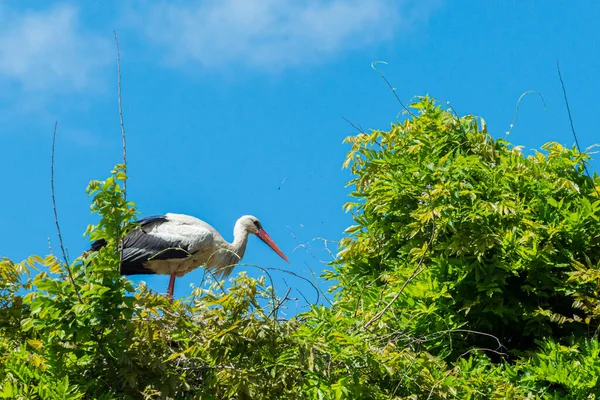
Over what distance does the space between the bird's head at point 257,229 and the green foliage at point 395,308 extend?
6386 millimetres

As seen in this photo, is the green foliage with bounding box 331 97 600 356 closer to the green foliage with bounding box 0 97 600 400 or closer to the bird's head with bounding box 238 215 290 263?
the green foliage with bounding box 0 97 600 400

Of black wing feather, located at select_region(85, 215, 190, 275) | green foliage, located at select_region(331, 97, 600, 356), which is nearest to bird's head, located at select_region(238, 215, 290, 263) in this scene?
black wing feather, located at select_region(85, 215, 190, 275)

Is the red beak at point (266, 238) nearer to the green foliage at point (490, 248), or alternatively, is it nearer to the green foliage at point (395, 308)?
the green foliage at point (395, 308)

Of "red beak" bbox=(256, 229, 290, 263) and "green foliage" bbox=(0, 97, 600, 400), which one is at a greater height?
A: "red beak" bbox=(256, 229, 290, 263)

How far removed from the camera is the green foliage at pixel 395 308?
14.5 feet

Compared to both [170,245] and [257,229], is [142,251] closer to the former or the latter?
[170,245]

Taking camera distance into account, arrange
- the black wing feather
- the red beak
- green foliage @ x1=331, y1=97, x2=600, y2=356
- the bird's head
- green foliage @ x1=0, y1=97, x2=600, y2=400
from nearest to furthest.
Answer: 1. green foliage @ x1=0, y1=97, x2=600, y2=400
2. green foliage @ x1=331, y1=97, x2=600, y2=356
3. the black wing feather
4. the bird's head
5. the red beak

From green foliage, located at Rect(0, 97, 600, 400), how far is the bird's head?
639 cm

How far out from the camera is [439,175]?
6.41 m

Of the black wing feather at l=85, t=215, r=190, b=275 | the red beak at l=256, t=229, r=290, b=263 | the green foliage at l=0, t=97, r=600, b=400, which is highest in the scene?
the red beak at l=256, t=229, r=290, b=263

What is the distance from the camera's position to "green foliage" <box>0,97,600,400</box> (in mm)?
4434

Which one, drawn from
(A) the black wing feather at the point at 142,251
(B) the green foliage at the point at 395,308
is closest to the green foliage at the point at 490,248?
(B) the green foliage at the point at 395,308

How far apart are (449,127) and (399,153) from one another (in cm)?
46

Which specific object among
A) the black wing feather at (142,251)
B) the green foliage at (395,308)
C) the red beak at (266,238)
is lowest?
the green foliage at (395,308)
